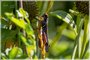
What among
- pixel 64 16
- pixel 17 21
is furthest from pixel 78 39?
pixel 17 21

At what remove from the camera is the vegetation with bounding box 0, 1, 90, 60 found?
724 millimetres

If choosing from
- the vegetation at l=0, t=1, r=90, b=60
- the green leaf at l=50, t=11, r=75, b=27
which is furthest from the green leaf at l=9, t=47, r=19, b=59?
the green leaf at l=50, t=11, r=75, b=27

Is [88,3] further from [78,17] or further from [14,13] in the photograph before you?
[14,13]

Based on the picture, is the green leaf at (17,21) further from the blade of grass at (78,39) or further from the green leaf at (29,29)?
the blade of grass at (78,39)

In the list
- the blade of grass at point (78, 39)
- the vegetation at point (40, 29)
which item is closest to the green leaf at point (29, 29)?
the vegetation at point (40, 29)

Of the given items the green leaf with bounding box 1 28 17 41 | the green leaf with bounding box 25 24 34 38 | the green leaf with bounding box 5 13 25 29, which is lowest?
the green leaf with bounding box 1 28 17 41

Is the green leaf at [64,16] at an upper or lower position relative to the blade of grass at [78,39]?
upper

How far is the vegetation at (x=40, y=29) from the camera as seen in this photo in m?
0.72

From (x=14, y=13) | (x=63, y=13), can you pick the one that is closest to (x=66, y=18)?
(x=63, y=13)

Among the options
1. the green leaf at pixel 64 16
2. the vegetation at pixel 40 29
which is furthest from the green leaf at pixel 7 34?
the green leaf at pixel 64 16

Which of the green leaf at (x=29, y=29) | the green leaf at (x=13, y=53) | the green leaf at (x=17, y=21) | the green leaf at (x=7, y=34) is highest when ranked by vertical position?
the green leaf at (x=17, y=21)

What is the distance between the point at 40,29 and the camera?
750mm

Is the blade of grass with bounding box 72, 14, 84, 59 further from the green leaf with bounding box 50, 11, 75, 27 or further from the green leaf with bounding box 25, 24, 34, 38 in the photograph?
the green leaf with bounding box 25, 24, 34, 38

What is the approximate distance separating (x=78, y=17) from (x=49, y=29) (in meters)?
0.09
